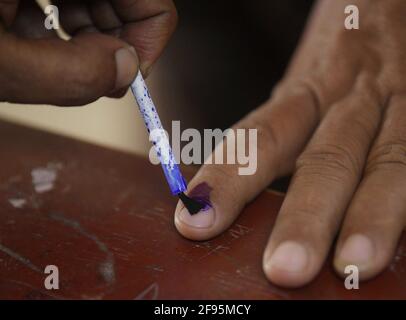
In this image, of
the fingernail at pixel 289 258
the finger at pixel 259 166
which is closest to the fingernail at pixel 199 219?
the finger at pixel 259 166

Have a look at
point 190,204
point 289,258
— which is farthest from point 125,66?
point 289,258

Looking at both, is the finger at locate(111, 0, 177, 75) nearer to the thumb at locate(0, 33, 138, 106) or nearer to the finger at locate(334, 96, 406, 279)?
the thumb at locate(0, 33, 138, 106)

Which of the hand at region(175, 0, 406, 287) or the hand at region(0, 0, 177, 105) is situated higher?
the hand at region(0, 0, 177, 105)

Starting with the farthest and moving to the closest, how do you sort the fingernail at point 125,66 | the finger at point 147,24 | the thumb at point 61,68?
the finger at point 147,24
the fingernail at point 125,66
the thumb at point 61,68

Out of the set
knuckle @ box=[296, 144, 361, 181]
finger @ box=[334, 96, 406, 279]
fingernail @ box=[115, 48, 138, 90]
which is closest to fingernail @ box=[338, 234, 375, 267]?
finger @ box=[334, 96, 406, 279]

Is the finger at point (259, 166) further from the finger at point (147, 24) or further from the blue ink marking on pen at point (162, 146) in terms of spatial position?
the finger at point (147, 24)

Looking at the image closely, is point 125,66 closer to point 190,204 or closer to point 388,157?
point 190,204
